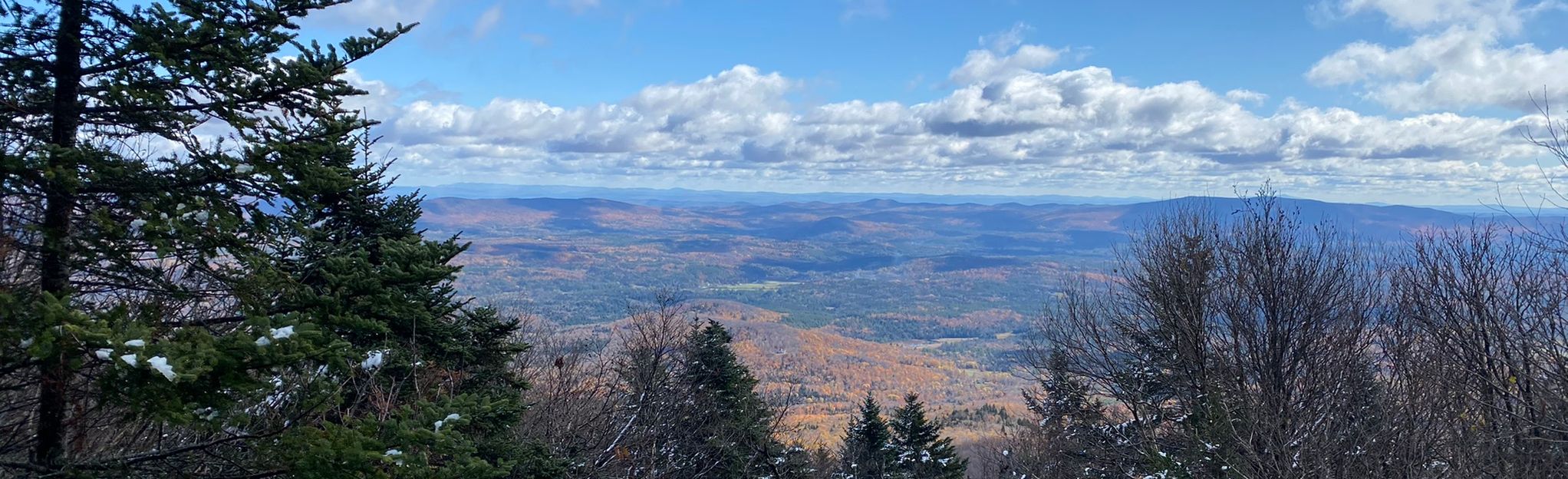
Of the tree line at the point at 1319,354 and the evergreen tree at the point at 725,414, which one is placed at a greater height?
the tree line at the point at 1319,354

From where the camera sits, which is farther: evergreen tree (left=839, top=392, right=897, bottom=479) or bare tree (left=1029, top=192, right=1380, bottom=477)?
evergreen tree (left=839, top=392, right=897, bottom=479)

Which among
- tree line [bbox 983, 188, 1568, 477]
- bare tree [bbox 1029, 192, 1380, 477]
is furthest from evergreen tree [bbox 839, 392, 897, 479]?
bare tree [bbox 1029, 192, 1380, 477]

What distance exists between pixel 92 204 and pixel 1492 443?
1310cm

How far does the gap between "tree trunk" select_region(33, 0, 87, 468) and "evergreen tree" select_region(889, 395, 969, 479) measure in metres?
20.9

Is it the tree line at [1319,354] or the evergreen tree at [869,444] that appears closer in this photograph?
the tree line at [1319,354]

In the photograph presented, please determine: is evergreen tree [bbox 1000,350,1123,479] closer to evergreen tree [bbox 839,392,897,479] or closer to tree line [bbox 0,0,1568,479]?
tree line [bbox 0,0,1568,479]

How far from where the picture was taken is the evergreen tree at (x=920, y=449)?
23469mm

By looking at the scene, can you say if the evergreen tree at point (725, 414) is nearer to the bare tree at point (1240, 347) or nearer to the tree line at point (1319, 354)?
the tree line at point (1319, 354)

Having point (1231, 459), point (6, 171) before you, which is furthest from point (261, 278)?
point (1231, 459)

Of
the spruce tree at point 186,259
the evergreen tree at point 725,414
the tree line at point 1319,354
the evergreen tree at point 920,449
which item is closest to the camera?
the spruce tree at point 186,259

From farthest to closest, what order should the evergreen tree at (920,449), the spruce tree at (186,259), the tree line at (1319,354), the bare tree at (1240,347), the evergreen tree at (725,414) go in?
the evergreen tree at (920,449) < the evergreen tree at (725,414) < the bare tree at (1240,347) < the tree line at (1319,354) < the spruce tree at (186,259)

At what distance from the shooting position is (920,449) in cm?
2383

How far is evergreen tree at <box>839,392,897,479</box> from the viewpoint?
77.3ft

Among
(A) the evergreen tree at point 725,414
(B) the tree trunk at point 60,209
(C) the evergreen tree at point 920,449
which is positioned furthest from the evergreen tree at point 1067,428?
(B) the tree trunk at point 60,209
